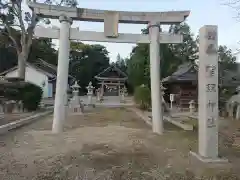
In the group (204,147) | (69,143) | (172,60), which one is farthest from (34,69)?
(204,147)

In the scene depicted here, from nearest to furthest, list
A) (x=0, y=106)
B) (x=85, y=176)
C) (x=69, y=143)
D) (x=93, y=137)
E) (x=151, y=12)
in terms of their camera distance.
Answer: (x=85, y=176) < (x=69, y=143) < (x=93, y=137) < (x=151, y=12) < (x=0, y=106)

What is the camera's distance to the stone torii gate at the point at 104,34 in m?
9.08

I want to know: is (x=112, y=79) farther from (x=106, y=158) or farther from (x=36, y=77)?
(x=106, y=158)

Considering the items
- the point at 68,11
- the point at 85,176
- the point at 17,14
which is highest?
the point at 17,14

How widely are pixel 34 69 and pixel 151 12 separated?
28868mm

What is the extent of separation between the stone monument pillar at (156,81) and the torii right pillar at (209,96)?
11.6 feet

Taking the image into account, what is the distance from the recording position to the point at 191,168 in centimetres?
510

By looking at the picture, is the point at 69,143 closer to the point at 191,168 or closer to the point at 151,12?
the point at 191,168

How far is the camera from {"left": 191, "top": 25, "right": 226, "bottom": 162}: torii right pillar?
564 centimetres

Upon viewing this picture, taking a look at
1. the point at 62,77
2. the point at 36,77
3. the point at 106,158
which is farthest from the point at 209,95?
the point at 36,77

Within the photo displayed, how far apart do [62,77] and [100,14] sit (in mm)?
2633

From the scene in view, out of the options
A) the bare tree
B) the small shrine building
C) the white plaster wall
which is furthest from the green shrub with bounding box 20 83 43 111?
the small shrine building

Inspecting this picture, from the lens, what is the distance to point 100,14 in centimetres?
948

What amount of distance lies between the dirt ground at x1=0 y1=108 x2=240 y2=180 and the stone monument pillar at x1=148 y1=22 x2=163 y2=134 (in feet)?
3.00
